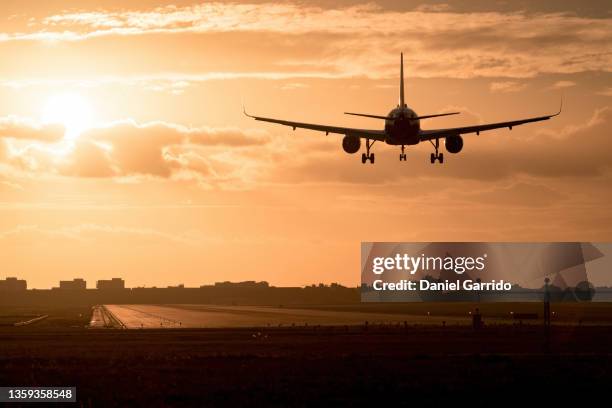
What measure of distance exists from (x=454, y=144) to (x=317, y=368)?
1041 inches

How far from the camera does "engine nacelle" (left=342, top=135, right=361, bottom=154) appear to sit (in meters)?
80.5

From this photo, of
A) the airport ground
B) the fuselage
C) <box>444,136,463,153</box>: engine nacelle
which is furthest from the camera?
<box>444,136,463,153</box>: engine nacelle

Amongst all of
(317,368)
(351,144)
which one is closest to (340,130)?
(351,144)

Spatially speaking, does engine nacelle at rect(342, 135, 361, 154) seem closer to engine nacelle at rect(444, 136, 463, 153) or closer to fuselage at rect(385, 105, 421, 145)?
fuselage at rect(385, 105, 421, 145)

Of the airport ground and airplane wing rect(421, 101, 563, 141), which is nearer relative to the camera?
the airport ground

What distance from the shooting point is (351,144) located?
80.8 metres

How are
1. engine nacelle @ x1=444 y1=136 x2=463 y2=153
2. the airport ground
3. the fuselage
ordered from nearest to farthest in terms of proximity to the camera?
the airport ground → the fuselage → engine nacelle @ x1=444 y1=136 x2=463 y2=153

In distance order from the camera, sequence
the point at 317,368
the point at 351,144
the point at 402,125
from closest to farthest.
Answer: the point at 317,368 < the point at 402,125 < the point at 351,144

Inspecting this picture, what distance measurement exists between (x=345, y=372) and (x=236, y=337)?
42.1 m

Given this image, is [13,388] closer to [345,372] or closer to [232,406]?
[232,406]

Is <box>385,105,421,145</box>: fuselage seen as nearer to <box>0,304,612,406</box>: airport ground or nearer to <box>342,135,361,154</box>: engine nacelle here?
<box>342,135,361,154</box>: engine nacelle

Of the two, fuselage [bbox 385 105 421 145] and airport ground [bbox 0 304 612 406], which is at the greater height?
fuselage [bbox 385 105 421 145]

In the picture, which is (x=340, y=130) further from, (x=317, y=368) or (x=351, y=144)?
(x=317, y=368)

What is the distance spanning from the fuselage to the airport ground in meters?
17.9
